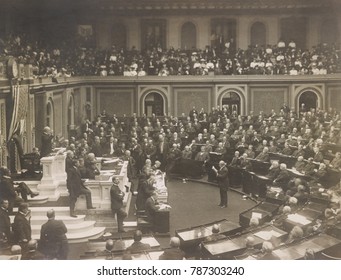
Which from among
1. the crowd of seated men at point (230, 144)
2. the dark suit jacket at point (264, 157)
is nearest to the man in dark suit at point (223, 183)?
the crowd of seated men at point (230, 144)

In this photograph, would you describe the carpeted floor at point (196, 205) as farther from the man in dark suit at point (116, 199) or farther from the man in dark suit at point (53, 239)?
the man in dark suit at point (53, 239)

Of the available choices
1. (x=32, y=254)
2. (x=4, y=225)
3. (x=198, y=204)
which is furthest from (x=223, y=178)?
(x=32, y=254)

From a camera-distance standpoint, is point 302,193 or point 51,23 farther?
point 51,23

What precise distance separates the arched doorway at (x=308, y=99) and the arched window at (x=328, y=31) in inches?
135

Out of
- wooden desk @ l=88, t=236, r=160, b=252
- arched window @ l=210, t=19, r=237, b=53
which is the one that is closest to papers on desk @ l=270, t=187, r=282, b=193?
wooden desk @ l=88, t=236, r=160, b=252

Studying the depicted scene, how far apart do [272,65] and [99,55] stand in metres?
9.72

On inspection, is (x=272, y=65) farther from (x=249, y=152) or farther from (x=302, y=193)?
(x=302, y=193)

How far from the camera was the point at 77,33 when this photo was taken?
27078 mm

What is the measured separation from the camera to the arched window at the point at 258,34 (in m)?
32.2

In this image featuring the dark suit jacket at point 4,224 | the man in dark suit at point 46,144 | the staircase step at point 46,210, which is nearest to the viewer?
the dark suit jacket at point 4,224

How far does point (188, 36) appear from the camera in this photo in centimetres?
3275

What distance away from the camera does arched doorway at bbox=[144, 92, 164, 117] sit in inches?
1205

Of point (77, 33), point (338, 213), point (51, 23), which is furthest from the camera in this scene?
point (77, 33)

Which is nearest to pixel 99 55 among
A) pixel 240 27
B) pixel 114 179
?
pixel 240 27
